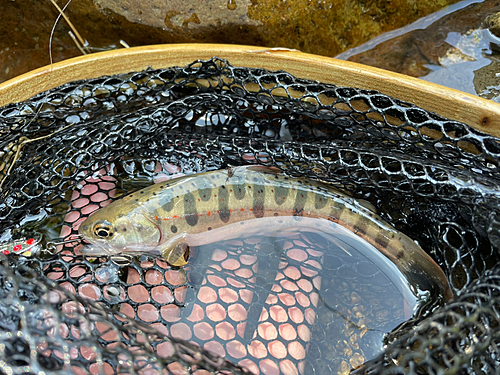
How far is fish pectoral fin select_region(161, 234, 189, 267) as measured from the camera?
271 centimetres

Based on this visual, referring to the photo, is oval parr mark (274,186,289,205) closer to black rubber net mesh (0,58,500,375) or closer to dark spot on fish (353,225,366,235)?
black rubber net mesh (0,58,500,375)

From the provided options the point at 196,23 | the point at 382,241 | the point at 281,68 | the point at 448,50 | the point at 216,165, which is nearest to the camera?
the point at 382,241

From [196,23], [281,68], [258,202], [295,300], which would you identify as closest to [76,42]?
[196,23]

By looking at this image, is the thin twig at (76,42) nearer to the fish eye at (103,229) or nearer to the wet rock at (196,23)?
the wet rock at (196,23)

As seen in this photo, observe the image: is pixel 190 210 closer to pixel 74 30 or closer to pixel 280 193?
pixel 280 193

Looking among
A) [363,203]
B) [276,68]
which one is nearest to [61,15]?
[276,68]

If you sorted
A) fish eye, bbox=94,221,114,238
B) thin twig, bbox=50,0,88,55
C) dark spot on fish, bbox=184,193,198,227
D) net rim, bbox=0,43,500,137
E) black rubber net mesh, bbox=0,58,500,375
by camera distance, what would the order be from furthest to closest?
thin twig, bbox=50,0,88,55
dark spot on fish, bbox=184,193,198,227
fish eye, bbox=94,221,114,238
net rim, bbox=0,43,500,137
black rubber net mesh, bbox=0,58,500,375

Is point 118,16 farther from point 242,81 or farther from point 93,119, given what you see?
point 242,81

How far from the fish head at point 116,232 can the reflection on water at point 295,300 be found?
406 mm

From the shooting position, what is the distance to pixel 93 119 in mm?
2775

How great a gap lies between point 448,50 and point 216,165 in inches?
100.0

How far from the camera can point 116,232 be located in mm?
2641

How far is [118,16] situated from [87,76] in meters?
1.10

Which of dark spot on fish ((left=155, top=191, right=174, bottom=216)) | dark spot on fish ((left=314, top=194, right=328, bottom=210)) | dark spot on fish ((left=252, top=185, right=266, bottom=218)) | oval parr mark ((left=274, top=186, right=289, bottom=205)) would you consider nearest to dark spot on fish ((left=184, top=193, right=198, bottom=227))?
dark spot on fish ((left=155, top=191, right=174, bottom=216))
